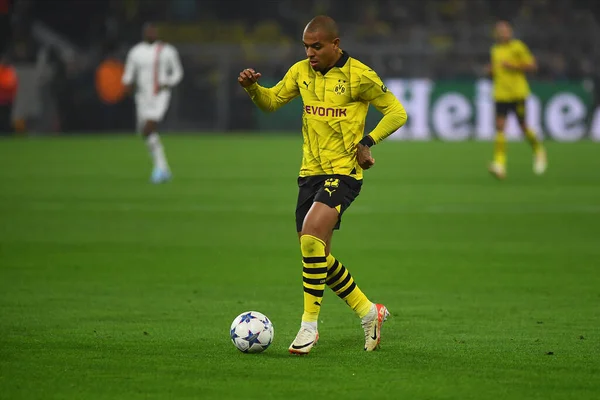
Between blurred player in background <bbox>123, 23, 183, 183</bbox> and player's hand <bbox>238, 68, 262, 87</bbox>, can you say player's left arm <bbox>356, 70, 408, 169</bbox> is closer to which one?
player's hand <bbox>238, 68, 262, 87</bbox>

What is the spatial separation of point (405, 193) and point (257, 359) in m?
11.7

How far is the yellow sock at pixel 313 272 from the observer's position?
745cm

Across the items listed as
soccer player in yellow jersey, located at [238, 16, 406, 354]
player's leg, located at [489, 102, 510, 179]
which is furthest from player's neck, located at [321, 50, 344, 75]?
player's leg, located at [489, 102, 510, 179]

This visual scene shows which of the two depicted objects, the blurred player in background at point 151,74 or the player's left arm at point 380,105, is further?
the blurred player in background at point 151,74

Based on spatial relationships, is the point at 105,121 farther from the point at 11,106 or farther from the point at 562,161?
the point at 562,161

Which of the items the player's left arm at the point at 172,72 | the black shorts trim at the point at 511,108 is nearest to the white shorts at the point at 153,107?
the player's left arm at the point at 172,72

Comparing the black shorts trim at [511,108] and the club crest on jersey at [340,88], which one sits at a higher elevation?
the club crest on jersey at [340,88]

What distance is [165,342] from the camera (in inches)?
301

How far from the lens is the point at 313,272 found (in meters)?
7.52

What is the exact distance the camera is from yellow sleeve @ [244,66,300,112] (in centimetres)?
793

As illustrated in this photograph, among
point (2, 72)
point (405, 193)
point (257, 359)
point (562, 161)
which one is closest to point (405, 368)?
point (257, 359)

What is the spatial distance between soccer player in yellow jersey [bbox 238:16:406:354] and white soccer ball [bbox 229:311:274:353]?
0.34m

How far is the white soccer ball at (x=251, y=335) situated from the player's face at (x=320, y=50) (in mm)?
1606

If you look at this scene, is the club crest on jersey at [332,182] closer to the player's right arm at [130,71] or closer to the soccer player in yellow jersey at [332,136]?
the soccer player in yellow jersey at [332,136]
